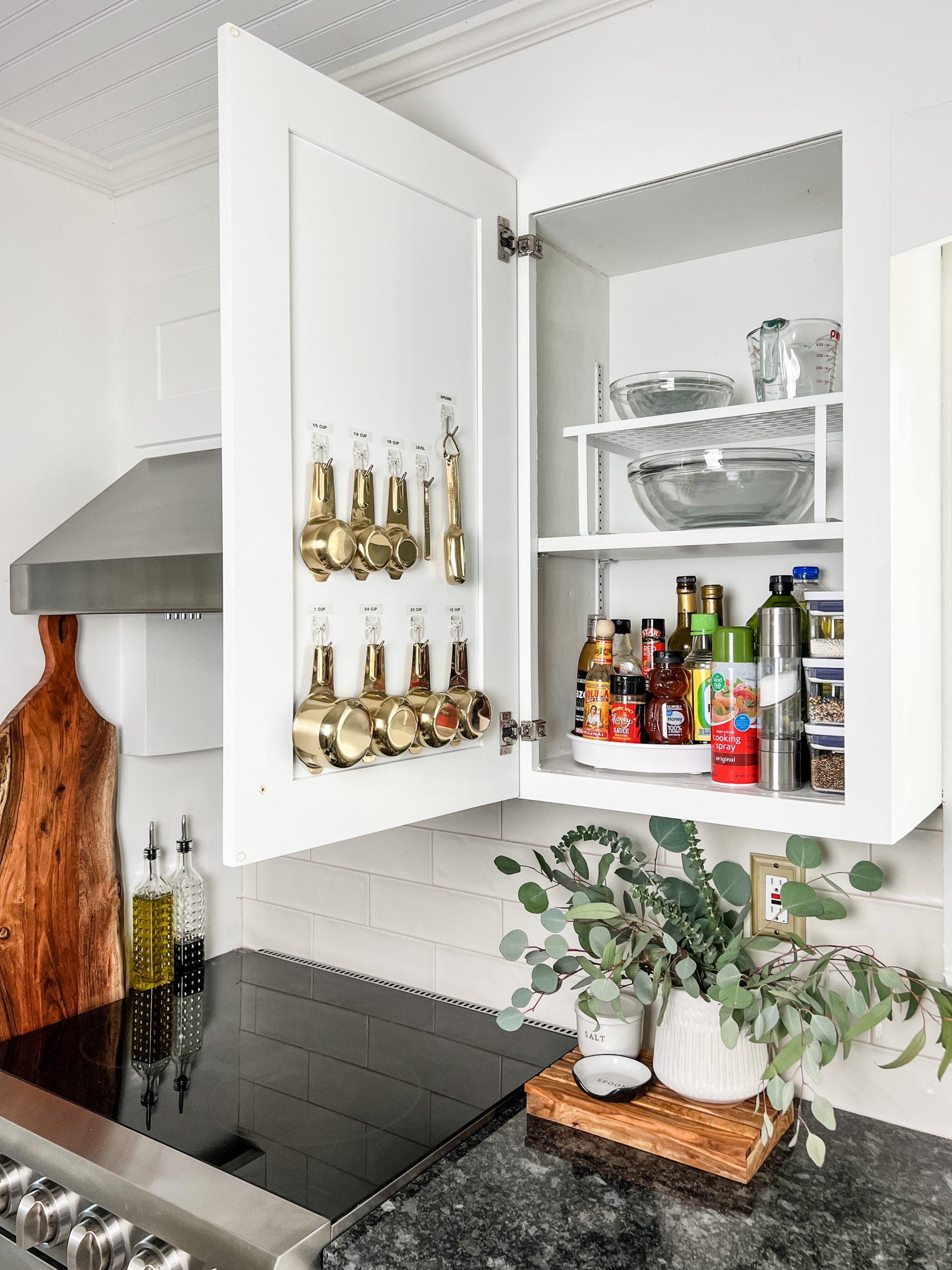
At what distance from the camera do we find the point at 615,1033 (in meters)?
1.36

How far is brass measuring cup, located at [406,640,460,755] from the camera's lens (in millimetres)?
1130

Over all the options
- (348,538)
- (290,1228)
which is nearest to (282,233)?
(348,538)

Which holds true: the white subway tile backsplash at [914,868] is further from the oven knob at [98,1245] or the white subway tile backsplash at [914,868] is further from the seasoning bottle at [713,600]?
the oven knob at [98,1245]

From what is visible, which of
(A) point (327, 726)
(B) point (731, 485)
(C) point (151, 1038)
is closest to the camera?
(A) point (327, 726)

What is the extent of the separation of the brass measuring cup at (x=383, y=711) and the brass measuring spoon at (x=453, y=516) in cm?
15

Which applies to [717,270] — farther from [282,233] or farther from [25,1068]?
[25,1068]

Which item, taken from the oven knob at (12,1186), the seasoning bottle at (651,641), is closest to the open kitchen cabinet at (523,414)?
the seasoning bottle at (651,641)

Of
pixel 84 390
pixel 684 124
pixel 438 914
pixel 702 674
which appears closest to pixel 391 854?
pixel 438 914

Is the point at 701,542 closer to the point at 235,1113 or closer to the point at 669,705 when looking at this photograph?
the point at 669,705

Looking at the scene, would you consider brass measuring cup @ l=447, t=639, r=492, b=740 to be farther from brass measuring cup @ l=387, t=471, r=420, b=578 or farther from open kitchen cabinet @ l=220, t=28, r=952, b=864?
brass measuring cup @ l=387, t=471, r=420, b=578

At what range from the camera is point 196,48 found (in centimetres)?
145

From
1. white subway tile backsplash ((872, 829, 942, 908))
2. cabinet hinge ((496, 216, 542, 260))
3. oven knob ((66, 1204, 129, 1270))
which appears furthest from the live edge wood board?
cabinet hinge ((496, 216, 542, 260))

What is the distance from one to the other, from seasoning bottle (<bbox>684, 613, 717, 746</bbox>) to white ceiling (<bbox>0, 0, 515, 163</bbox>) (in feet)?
2.88

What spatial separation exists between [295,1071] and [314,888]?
0.45 m
